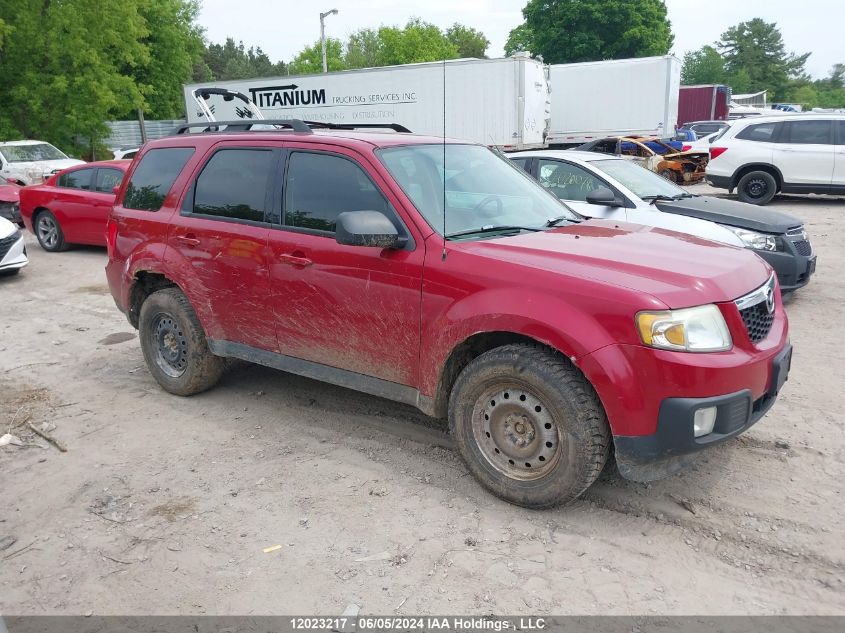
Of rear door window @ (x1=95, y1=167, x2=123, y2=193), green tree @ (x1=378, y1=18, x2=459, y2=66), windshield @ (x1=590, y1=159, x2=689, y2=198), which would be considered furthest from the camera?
green tree @ (x1=378, y1=18, x2=459, y2=66)

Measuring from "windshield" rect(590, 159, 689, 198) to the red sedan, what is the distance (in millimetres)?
7716

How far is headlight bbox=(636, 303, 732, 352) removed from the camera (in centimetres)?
318

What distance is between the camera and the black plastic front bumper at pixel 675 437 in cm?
319

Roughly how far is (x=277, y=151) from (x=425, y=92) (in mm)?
15822

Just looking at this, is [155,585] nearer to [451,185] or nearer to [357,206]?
[357,206]

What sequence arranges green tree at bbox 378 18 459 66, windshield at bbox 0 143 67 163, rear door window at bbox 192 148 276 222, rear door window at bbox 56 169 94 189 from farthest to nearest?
green tree at bbox 378 18 459 66, windshield at bbox 0 143 67 163, rear door window at bbox 56 169 94 189, rear door window at bbox 192 148 276 222

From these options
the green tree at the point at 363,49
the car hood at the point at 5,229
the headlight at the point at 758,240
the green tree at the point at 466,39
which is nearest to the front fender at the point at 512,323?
the headlight at the point at 758,240

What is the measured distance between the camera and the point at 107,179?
11492 millimetres

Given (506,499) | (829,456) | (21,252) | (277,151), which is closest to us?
(506,499)

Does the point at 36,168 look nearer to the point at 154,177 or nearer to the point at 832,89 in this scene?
the point at 154,177

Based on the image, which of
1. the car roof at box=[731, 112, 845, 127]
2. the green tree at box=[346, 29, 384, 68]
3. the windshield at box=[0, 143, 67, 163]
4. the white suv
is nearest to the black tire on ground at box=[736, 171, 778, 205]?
the white suv

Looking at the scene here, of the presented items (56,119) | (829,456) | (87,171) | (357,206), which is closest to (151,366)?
(357,206)

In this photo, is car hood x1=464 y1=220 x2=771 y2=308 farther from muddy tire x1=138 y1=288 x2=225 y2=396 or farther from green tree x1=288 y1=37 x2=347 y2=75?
green tree x1=288 y1=37 x2=347 y2=75

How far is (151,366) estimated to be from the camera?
18.3ft
